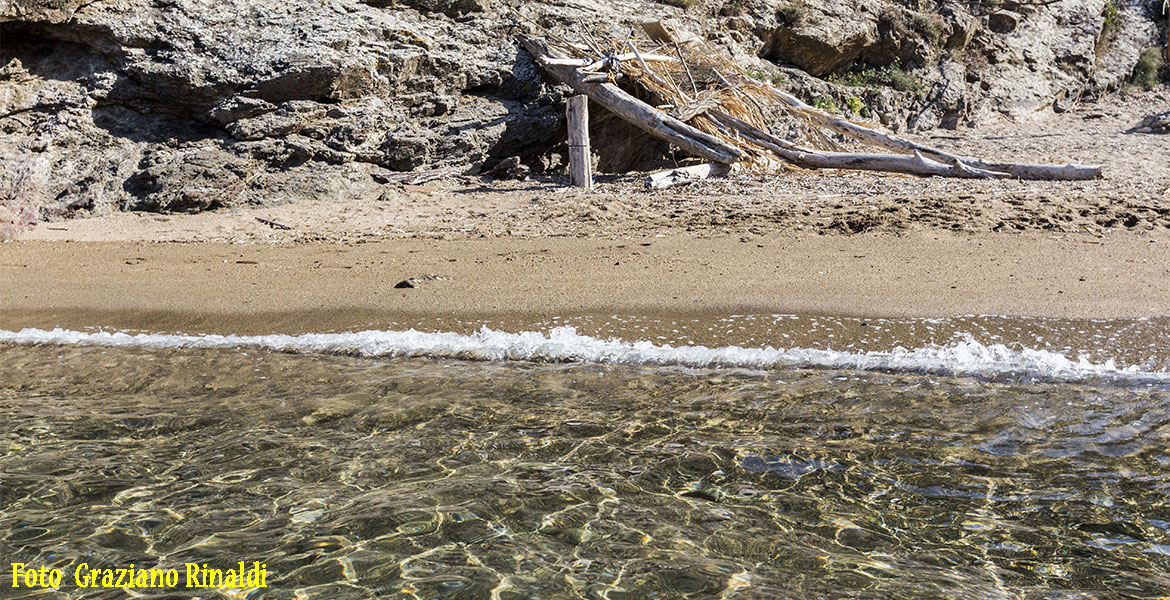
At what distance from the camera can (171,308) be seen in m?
6.29

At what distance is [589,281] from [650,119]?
405cm

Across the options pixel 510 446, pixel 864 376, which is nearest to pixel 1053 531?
pixel 864 376

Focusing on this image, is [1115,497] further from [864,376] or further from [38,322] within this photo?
[38,322]

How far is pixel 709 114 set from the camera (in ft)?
34.9

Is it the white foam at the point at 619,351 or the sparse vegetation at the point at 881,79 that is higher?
the sparse vegetation at the point at 881,79

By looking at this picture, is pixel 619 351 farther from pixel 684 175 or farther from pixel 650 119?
pixel 650 119

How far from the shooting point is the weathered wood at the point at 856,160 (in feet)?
30.4

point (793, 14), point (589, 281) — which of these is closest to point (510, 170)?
point (589, 281)

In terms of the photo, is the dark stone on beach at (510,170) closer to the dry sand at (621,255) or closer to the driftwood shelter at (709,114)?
the dry sand at (621,255)

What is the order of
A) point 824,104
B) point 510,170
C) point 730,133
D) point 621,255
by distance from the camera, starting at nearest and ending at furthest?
point 621,255 → point 510,170 → point 730,133 → point 824,104

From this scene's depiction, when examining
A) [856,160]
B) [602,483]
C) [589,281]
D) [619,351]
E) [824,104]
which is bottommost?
[602,483]

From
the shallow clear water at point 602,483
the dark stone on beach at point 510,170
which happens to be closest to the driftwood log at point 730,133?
the dark stone on beach at point 510,170

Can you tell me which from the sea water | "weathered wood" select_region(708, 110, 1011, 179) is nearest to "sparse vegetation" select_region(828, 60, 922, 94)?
"weathered wood" select_region(708, 110, 1011, 179)

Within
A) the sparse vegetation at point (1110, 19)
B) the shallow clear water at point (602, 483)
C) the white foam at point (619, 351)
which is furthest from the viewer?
the sparse vegetation at point (1110, 19)
